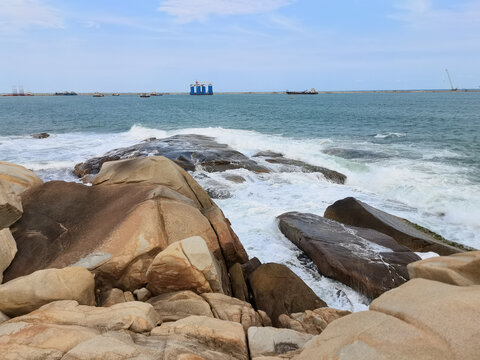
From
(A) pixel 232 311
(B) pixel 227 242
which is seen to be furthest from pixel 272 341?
(B) pixel 227 242

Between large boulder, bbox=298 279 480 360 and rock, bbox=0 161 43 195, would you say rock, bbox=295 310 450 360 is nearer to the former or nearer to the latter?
large boulder, bbox=298 279 480 360

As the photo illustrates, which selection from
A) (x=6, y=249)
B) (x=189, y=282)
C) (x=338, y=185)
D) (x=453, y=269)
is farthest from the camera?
(x=338, y=185)

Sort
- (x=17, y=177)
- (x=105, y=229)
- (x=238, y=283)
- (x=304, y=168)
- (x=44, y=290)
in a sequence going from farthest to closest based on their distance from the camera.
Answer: (x=304, y=168) < (x=17, y=177) < (x=238, y=283) < (x=105, y=229) < (x=44, y=290)

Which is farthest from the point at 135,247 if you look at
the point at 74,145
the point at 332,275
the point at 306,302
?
the point at 74,145

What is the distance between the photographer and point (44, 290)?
503cm

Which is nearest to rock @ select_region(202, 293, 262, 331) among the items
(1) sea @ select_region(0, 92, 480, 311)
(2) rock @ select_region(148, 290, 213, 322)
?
(2) rock @ select_region(148, 290, 213, 322)

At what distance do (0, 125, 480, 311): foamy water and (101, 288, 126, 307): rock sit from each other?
13.7ft

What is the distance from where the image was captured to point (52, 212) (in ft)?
25.9

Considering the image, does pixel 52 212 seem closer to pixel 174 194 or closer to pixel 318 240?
pixel 174 194

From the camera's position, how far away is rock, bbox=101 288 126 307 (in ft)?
19.0

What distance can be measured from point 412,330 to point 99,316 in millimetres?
3949

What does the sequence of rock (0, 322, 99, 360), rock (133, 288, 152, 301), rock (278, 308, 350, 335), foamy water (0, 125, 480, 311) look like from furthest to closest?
1. foamy water (0, 125, 480, 311)
2. rock (133, 288, 152, 301)
3. rock (278, 308, 350, 335)
4. rock (0, 322, 99, 360)

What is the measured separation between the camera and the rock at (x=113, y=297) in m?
5.78

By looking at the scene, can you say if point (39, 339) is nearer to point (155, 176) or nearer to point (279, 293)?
point (279, 293)
